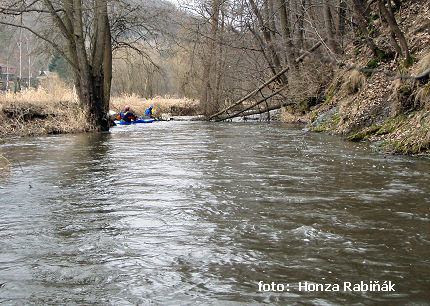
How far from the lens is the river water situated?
3.63 m

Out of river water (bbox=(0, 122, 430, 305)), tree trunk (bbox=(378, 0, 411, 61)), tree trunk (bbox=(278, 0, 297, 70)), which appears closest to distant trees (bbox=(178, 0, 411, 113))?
tree trunk (bbox=(278, 0, 297, 70))

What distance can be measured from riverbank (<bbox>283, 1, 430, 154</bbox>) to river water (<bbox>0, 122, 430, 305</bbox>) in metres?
1.23

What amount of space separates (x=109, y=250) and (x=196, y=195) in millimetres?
2371

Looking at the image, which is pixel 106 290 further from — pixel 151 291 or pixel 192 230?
pixel 192 230

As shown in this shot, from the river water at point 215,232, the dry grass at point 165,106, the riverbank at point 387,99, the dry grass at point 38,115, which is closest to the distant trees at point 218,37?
the riverbank at point 387,99

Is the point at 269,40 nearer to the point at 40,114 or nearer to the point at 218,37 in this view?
the point at 218,37

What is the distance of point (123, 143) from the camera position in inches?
564

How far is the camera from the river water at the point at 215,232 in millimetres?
3627

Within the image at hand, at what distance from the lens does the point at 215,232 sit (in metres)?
5.00

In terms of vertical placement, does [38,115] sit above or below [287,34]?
below

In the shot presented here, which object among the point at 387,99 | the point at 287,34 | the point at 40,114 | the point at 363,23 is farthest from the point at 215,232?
the point at 287,34

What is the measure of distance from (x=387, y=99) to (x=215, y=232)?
9268 millimetres

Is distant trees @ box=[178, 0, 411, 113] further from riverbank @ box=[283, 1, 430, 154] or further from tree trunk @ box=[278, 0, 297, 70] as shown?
riverbank @ box=[283, 1, 430, 154]

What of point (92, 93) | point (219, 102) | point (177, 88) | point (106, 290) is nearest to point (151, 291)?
point (106, 290)
